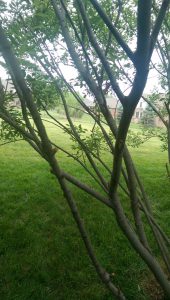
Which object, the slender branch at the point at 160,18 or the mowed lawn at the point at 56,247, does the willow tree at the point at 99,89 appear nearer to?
the slender branch at the point at 160,18

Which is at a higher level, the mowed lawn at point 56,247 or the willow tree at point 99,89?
the willow tree at point 99,89

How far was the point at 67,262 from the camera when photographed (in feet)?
15.3

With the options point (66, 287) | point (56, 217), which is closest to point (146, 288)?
point (66, 287)

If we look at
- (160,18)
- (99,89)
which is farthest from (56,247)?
(160,18)

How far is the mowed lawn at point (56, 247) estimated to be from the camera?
163 inches

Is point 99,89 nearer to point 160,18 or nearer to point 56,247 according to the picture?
point 160,18

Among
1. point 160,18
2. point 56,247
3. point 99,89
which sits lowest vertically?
point 56,247

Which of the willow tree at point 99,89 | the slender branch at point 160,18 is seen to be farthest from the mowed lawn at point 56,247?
the slender branch at point 160,18

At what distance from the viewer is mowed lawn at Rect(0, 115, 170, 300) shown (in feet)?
13.5

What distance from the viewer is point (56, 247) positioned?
5.02 metres

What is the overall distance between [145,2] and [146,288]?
13.3 feet

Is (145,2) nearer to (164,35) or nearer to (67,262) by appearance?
(164,35)

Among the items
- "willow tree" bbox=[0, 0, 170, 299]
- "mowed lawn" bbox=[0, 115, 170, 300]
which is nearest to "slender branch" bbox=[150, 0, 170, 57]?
"willow tree" bbox=[0, 0, 170, 299]

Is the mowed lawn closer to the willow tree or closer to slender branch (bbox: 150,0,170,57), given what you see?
the willow tree
